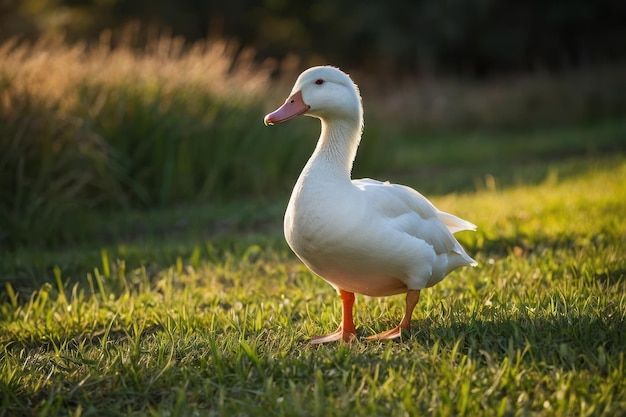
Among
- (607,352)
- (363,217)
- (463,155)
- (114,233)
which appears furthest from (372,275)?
(463,155)

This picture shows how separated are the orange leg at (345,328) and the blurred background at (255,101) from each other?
4.01m

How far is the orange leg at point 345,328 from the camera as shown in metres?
3.70

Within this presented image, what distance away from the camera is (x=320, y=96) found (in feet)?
12.6

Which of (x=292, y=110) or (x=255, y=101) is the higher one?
(x=292, y=110)

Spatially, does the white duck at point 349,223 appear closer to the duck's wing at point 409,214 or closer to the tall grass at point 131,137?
the duck's wing at point 409,214

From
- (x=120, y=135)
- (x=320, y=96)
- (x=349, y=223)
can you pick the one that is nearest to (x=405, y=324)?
(x=349, y=223)

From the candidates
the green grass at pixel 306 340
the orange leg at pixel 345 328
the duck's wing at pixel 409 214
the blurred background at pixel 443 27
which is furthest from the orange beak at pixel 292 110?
the blurred background at pixel 443 27

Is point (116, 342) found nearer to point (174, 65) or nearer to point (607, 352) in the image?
point (607, 352)

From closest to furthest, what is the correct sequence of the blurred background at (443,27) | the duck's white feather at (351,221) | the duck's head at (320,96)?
the duck's white feather at (351,221), the duck's head at (320,96), the blurred background at (443,27)

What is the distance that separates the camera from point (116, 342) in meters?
3.98

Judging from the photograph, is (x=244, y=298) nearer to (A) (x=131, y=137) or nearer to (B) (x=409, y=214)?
(B) (x=409, y=214)

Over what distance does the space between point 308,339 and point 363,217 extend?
2.43 ft

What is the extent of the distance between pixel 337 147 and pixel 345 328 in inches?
37.0

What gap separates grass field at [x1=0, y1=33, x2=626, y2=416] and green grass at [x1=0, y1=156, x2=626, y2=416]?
0.01 meters
